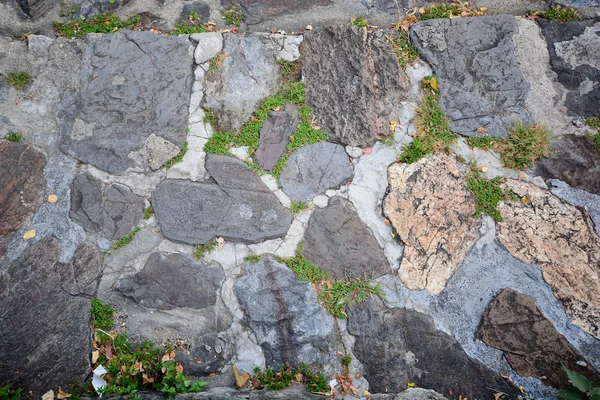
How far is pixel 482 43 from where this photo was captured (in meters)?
3.57

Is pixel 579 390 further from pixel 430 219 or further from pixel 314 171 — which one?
pixel 314 171

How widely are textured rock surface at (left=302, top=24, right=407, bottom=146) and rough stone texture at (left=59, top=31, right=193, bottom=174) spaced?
85cm

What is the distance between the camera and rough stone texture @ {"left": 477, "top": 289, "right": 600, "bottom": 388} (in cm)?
307

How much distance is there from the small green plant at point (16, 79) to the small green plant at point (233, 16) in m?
1.34

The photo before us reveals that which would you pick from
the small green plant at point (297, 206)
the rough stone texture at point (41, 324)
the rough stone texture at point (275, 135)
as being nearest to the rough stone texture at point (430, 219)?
the small green plant at point (297, 206)

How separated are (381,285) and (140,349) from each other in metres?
1.48

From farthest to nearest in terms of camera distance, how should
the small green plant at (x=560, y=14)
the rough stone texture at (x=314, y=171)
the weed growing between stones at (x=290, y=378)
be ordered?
the small green plant at (x=560, y=14) < the rough stone texture at (x=314, y=171) < the weed growing between stones at (x=290, y=378)

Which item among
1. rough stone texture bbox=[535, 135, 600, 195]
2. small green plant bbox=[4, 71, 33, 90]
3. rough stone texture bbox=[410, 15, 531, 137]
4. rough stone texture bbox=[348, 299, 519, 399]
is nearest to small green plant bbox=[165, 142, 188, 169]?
small green plant bbox=[4, 71, 33, 90]

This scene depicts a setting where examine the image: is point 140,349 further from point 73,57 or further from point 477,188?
point 477,188

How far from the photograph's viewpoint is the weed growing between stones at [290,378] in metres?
2.98

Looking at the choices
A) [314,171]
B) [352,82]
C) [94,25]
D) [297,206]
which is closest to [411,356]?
[297,206]

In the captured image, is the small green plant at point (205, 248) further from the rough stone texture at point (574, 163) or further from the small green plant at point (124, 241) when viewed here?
the rough stone texture at point (574, 163)

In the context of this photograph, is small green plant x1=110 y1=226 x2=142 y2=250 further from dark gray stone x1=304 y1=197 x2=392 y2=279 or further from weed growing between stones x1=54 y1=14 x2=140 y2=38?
weed growing between stones x1=54 y1=14 x2=140 y2=38

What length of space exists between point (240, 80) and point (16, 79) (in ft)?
4.57
